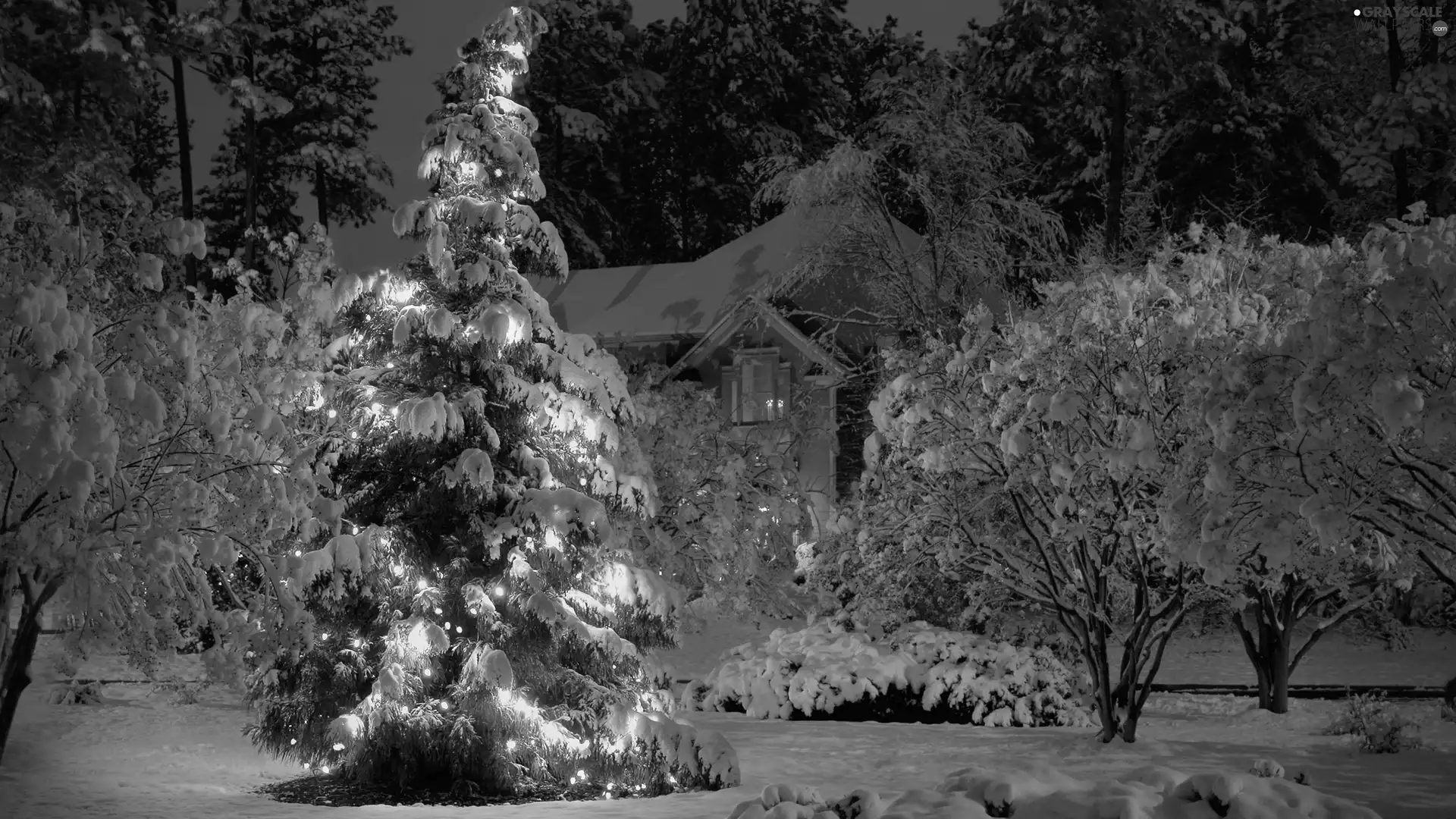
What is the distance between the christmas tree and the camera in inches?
445

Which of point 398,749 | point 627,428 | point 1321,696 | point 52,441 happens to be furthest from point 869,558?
point 52,441

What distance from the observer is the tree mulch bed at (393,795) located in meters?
11.2

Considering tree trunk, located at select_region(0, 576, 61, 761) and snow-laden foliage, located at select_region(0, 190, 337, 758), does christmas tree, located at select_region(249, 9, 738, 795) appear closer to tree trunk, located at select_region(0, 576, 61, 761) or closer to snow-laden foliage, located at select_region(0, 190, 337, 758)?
snow-laden foliage, located at select_region(0, 190, 337, 758)

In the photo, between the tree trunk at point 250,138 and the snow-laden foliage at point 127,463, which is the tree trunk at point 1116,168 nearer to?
the tree trunk at point 250,138

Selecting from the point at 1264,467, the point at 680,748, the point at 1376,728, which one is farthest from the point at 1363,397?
the point at 1376,728

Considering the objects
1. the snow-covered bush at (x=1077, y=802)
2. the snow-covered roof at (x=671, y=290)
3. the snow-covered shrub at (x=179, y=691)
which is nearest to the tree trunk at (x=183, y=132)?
the snow-covered roof at (x=671, y=290)

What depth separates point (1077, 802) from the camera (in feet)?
24.6

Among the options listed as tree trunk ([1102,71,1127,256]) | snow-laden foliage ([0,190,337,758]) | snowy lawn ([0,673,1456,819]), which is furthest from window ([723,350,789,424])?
snow-laden foliage ([0,190,337,758])

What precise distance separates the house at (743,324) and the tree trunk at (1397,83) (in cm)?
927

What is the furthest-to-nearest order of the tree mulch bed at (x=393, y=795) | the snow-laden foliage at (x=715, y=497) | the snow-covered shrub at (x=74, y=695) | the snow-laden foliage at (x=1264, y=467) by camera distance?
1. the snow-laden foliage at (x=715, y=497)
2. the snow-covered shrub at (x=74, y=695)
3. the tree mulch bed at (x=393, y=795)
4. the snow-laden foliage at (x=1264, y=467)

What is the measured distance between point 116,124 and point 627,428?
→ 1990cm

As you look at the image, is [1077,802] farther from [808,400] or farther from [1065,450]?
[808,400]

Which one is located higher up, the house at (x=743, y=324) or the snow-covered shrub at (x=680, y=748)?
the house at (x=743, y=324)

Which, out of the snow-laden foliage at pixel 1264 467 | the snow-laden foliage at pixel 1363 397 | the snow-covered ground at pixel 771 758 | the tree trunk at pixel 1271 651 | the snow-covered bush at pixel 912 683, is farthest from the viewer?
the snow-covered bush at pixel 912 683
